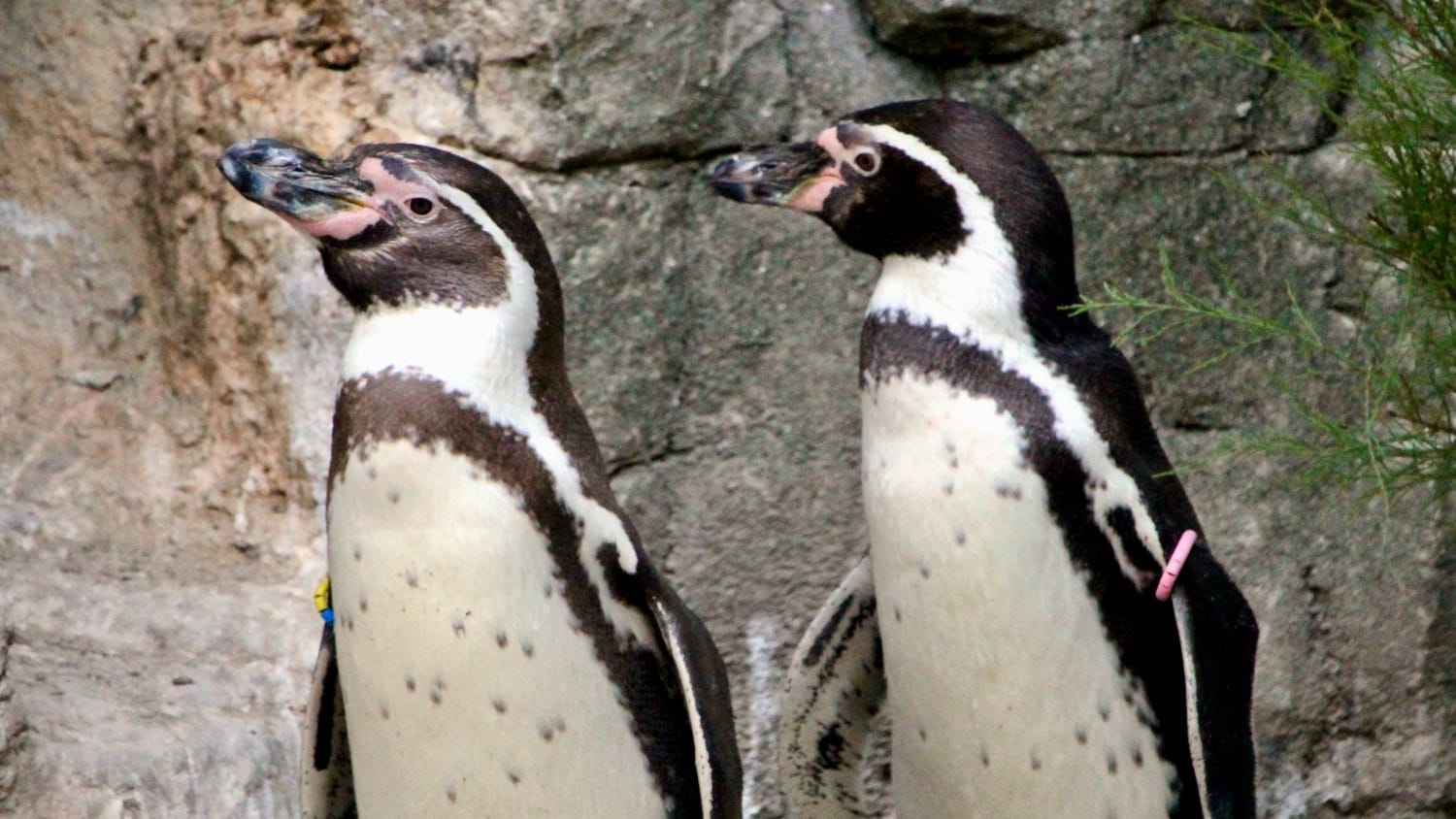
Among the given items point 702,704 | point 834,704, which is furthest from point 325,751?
point 834,704

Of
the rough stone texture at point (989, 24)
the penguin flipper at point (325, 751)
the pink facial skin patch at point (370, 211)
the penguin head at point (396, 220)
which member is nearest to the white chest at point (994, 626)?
the penguin head at point (396, 220)

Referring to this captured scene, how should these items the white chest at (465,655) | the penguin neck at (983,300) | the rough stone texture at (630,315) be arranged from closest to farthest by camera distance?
the white chest at (465,655) → the penguin neck at (983,300) → the rough stone texture at (630,315)

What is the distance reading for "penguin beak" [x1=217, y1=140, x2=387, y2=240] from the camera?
2336 millimetres

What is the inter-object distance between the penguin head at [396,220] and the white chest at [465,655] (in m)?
0.20

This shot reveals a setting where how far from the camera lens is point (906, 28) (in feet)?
10.4

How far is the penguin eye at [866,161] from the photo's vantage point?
2.46 meters

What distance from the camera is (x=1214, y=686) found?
7.64 feet

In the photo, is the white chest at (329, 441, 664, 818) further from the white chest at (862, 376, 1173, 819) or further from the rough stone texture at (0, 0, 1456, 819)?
the rough stone texture at (0, 0, 1456, 819)

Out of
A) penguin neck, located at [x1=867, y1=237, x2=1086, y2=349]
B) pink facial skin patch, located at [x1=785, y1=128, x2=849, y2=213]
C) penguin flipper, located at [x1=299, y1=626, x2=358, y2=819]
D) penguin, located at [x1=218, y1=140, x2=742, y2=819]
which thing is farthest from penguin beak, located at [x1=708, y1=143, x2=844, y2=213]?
penguin flipper, located at [x1=299, y1=626, x2=358, y2=819]

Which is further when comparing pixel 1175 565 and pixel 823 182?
pixel 823 182

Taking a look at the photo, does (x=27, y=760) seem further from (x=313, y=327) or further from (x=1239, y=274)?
(x=1239, y=274)

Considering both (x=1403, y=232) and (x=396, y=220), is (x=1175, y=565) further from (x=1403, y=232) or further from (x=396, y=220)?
(x=396, y=220)

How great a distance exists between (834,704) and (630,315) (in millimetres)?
722

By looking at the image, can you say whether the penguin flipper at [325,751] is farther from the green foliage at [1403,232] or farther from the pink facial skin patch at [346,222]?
the green foliage at [1403,232]
